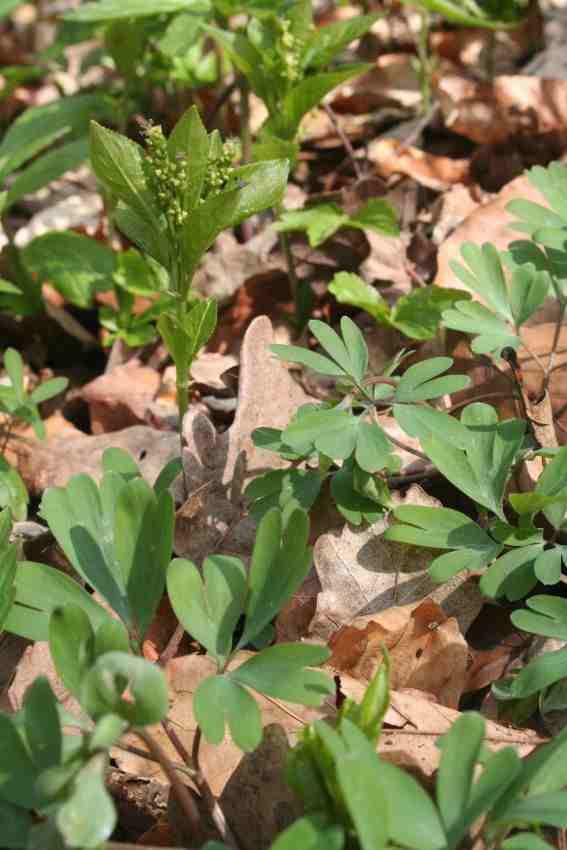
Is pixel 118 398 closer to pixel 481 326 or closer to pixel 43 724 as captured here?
pixel 481 326

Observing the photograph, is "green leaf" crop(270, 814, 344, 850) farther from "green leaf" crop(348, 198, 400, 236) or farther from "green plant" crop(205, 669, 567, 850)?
"green leaf" crop(348, 198, 400, 236)

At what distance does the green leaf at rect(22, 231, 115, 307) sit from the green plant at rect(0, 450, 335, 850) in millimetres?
1262

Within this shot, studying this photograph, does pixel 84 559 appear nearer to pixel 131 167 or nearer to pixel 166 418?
pixel 131 167

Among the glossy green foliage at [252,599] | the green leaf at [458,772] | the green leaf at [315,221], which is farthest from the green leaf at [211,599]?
the green leaf at [315,221]

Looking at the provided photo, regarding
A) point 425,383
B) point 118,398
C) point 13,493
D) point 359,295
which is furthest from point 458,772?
point 118,398

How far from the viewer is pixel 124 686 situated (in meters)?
1.21

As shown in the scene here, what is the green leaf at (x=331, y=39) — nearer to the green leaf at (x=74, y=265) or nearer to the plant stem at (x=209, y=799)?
the green leaf at (x=74, y=265)

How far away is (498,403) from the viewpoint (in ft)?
7.54

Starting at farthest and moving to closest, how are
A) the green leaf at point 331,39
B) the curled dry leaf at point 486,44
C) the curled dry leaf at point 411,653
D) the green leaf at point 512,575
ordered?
the curled dry leaf at point 486,44, the green leaf at point 331,39, the curled dry leaf at point 411,653, the green leaf at point 512,575

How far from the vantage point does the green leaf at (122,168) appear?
6.45 feet

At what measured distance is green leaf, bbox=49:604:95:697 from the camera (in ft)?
4.37

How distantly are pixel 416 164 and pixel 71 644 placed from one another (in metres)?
2.47

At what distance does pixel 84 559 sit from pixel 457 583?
2.45 feet

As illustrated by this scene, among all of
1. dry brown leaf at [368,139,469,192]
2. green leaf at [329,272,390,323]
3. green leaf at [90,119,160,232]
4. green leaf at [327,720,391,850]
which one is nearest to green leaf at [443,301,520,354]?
green leaf at [329,272,390,323]
